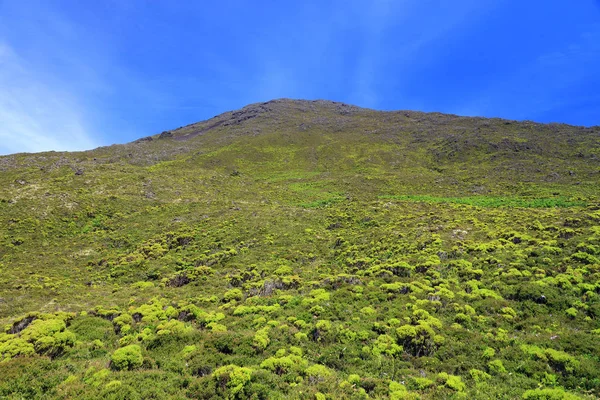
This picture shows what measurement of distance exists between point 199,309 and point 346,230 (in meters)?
22.2

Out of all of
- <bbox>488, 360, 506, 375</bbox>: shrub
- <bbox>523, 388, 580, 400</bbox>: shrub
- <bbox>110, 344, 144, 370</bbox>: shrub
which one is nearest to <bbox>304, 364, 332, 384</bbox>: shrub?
<bbox>488, 360, 506, 375</bbox>: shrub

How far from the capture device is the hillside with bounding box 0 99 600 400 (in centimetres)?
1222

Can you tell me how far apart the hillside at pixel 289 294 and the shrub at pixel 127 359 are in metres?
0.06

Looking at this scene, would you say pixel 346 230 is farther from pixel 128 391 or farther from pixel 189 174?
pixel 189 174

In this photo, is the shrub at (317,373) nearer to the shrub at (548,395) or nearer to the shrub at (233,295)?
the shrub at (548,395)

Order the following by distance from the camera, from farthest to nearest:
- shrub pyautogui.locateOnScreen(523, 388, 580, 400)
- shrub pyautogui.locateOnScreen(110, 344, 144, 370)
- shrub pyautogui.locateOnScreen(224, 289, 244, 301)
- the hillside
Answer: shrub pyautogui.locateOnScreen(224, 289, 244, 301)
shrub pyautogui.locateOnScreen(110, 344, 144, 370)
the hillside
shrub pyautogui.locateOnScreen(523, 388, 580, 400)

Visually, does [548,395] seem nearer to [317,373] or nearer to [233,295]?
[317,373]

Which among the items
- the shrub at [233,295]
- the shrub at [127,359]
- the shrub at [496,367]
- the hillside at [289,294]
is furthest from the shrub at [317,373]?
the shrub at [233,295]

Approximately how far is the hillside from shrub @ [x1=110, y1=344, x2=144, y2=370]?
6 cm

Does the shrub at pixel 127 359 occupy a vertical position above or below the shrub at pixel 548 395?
above

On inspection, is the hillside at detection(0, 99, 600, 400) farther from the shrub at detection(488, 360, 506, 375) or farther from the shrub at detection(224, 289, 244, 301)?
the shrub at detection(224, 289, 244, 301)

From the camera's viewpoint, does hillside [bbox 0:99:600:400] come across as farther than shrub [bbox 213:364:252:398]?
Yes

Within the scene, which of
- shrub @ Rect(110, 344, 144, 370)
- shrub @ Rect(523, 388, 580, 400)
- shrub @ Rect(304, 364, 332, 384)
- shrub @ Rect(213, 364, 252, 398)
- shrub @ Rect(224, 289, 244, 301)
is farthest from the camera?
shrub @ Rect(224, 289, 244, 301)

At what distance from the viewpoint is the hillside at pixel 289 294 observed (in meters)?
12.2
